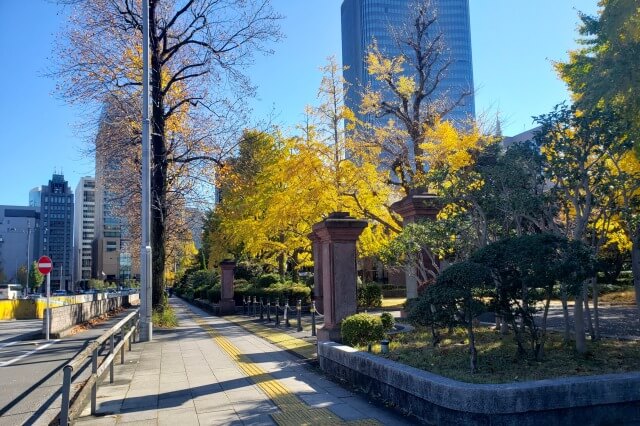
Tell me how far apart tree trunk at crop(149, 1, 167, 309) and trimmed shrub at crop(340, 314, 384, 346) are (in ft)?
44.6

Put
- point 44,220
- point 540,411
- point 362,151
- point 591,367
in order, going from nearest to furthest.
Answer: point 540,411 < point 591,367 < point 362,151 < point 44,220

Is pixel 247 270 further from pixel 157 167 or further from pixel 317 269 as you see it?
pixel 157 167

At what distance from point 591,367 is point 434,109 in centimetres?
1752

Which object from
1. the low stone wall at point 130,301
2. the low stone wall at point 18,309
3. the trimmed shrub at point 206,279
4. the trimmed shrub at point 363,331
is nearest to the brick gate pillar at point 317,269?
the trimmed shrub at point 363,331

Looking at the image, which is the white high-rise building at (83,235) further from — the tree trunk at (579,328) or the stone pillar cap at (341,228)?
the tree trunk at (579,328)

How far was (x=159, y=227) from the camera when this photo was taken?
74.4ft

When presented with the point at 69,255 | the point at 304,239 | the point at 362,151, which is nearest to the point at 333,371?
the point at 362,151

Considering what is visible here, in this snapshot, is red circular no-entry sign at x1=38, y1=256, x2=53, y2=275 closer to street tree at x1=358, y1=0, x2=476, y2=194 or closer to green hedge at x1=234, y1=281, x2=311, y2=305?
green hedge at x1=234, y1=281, x2=311, y2=305

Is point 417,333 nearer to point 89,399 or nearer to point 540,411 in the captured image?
point 540,411

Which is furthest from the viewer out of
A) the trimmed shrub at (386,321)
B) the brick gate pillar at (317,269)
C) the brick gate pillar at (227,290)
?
the brick gate pillar at (227,290)

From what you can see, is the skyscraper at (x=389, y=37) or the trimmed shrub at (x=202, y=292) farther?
the trimmed shrub at (x=202, y=292)

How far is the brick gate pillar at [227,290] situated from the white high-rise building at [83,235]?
342ft

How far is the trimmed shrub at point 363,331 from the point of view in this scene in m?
9.91

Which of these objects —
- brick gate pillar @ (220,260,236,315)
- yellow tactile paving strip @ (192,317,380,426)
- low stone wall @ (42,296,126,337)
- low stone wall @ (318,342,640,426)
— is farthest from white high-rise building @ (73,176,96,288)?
low stone wall @ (318,342,640,426)
